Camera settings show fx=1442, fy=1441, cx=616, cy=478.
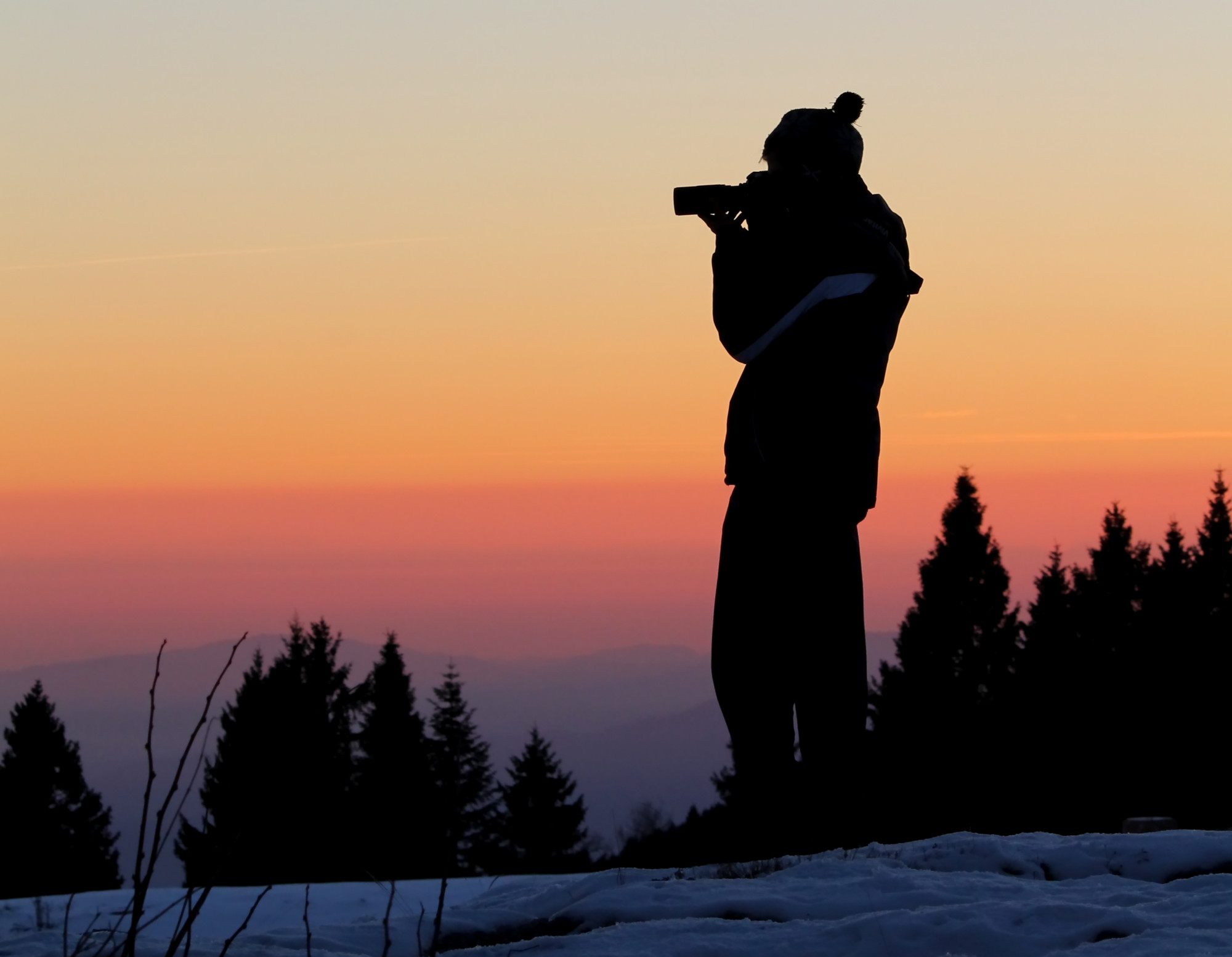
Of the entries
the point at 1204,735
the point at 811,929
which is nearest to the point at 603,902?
the point at 811,929

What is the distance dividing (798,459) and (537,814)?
4953 cm

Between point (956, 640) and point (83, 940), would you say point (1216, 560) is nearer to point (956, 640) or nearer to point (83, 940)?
point (956, 640)

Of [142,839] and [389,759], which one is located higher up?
[389,759]

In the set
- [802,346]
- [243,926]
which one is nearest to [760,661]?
[802,346]

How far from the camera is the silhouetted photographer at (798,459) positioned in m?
5.53

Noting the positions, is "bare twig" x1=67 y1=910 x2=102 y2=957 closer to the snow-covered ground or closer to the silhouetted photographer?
the snow-covered ground

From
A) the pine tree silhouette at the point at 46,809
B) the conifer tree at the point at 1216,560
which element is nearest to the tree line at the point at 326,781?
the pine tree silhouette at the point at 46,809

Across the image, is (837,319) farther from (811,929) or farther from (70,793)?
(70,793)

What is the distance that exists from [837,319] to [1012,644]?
46.7 metres

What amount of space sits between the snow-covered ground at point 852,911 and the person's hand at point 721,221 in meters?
2.39

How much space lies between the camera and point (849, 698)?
18.5 feet

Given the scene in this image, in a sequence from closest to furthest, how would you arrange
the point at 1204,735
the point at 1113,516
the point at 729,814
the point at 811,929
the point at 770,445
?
the point at 811,929 → the point at 770,445 → the point at 729,814 → the point at 1204,735 → the point at 1113,516

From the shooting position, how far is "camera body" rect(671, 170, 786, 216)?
555 cm

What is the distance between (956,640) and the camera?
50688 millimetres
